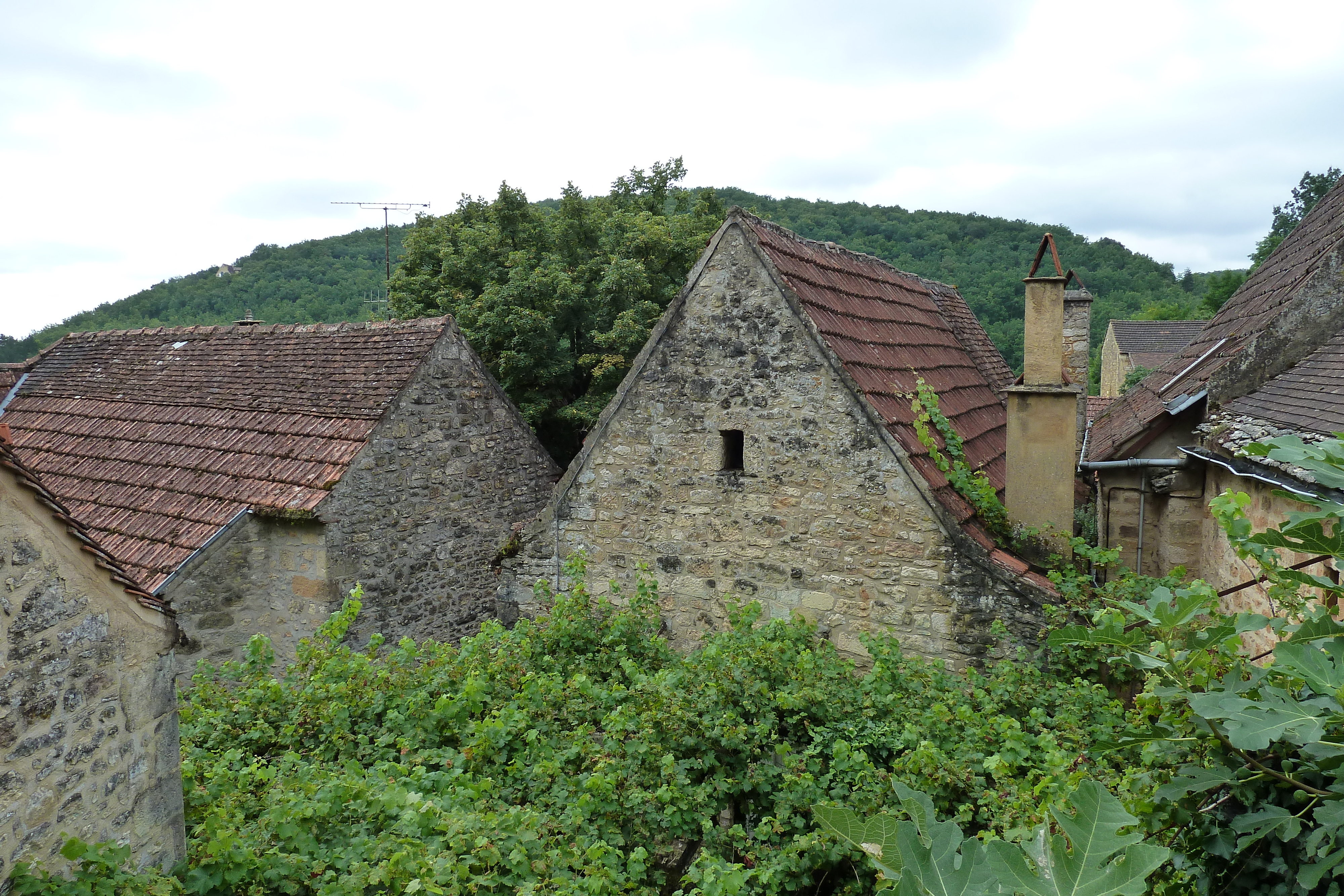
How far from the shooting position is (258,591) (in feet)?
30.8

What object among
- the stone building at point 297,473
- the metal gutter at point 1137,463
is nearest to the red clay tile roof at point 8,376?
the stone building at point 297,473

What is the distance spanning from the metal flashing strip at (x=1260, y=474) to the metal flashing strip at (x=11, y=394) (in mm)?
17508

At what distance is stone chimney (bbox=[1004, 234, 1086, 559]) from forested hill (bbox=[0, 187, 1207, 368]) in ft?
85.7

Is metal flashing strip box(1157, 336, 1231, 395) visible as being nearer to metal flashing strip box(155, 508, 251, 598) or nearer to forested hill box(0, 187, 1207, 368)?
metal flashing strip box(155, 508, 251, 598)

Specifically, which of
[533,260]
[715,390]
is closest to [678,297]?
[715,390]

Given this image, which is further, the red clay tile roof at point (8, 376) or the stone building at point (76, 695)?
the red clay tile roof at point (8, 376)

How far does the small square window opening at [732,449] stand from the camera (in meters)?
7.18

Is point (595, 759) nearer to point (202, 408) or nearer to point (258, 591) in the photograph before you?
point (258, 591)

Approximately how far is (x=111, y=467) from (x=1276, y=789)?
12799 millimetres

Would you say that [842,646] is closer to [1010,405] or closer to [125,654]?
[1010,405]

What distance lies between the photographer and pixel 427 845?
12.1 ft

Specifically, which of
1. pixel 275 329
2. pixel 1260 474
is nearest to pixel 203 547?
pixel 275 329

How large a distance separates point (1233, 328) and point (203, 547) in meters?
11.9

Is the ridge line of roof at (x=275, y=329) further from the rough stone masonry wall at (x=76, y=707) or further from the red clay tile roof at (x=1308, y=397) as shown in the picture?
the red clay tile roof at (x=1308, y=397)
